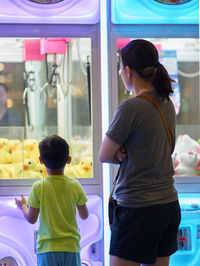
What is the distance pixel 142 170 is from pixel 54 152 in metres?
0.54

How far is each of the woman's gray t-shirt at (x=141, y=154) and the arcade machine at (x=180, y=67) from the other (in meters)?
0.90

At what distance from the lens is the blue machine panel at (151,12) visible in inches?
94.7

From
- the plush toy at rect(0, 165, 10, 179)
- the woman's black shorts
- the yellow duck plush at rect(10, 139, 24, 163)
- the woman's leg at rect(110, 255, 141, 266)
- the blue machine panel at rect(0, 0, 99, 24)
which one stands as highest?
the blue machine panel at rect(0, 0, 99, 24)

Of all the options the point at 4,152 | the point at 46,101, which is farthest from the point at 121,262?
the point at 46,101

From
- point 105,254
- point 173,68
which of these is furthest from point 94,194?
point 173,68

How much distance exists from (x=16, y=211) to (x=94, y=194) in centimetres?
45

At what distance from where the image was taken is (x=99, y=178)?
2449mm

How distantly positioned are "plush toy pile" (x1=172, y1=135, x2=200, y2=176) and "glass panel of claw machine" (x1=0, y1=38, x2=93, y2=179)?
52 centimetres

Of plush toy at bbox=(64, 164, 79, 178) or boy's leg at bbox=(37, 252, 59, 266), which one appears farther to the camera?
plush toy at bbox=(64, 164, 79, 178)

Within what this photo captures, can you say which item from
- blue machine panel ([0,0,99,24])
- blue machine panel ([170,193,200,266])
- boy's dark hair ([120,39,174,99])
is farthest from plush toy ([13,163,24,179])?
boy's dark hair ([120,39,174,99])

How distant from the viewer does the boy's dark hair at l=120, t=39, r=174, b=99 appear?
152 cm

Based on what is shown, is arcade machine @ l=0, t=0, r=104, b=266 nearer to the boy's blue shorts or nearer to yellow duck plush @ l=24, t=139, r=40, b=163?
yellow duck plush @ l=24, t=139, r=40, b=163

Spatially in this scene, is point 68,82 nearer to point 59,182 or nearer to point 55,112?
point 55,112

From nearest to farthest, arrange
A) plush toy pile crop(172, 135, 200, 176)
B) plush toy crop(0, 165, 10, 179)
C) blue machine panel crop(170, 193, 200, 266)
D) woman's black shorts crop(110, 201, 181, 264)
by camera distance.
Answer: woman's black shorts crop(110, 201, 181, 264) < blue machine panel crop(170, 193, 200, 266) < plush toy crop(0, 165, 10, 179) < plush toy pile crop(172, 135, 200, 176)
